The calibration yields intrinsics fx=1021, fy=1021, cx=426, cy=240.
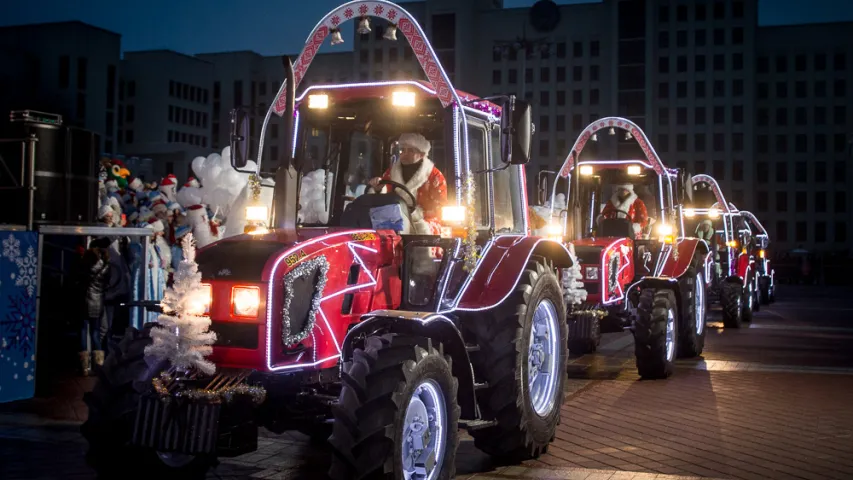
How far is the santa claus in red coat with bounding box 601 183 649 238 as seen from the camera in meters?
13.7

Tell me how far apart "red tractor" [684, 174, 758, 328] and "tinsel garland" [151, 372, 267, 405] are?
47.9 feet

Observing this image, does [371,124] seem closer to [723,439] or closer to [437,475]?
[437,475]

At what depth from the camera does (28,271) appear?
977cm

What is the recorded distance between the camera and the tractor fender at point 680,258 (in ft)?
42.2

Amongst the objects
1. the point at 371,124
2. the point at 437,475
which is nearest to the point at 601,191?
the point at 371,124

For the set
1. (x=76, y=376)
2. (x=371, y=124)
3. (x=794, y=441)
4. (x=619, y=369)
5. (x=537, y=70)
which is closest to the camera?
(x=371, y=124)


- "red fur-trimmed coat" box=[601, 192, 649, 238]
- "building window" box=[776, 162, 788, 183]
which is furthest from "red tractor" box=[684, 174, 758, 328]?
"building window" box=[776, 162, 788, 183]

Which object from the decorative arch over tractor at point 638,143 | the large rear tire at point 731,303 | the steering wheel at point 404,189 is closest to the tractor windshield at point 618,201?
the decorative arch over tractor at point 638,143

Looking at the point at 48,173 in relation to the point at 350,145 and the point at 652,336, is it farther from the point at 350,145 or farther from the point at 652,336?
Result: the point at 652,336

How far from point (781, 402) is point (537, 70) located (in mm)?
95961

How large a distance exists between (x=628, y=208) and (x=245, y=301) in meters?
9.02

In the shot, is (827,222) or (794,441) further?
(827,222)

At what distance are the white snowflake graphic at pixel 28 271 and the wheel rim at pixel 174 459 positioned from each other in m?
4.37

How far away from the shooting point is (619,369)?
12453mm
